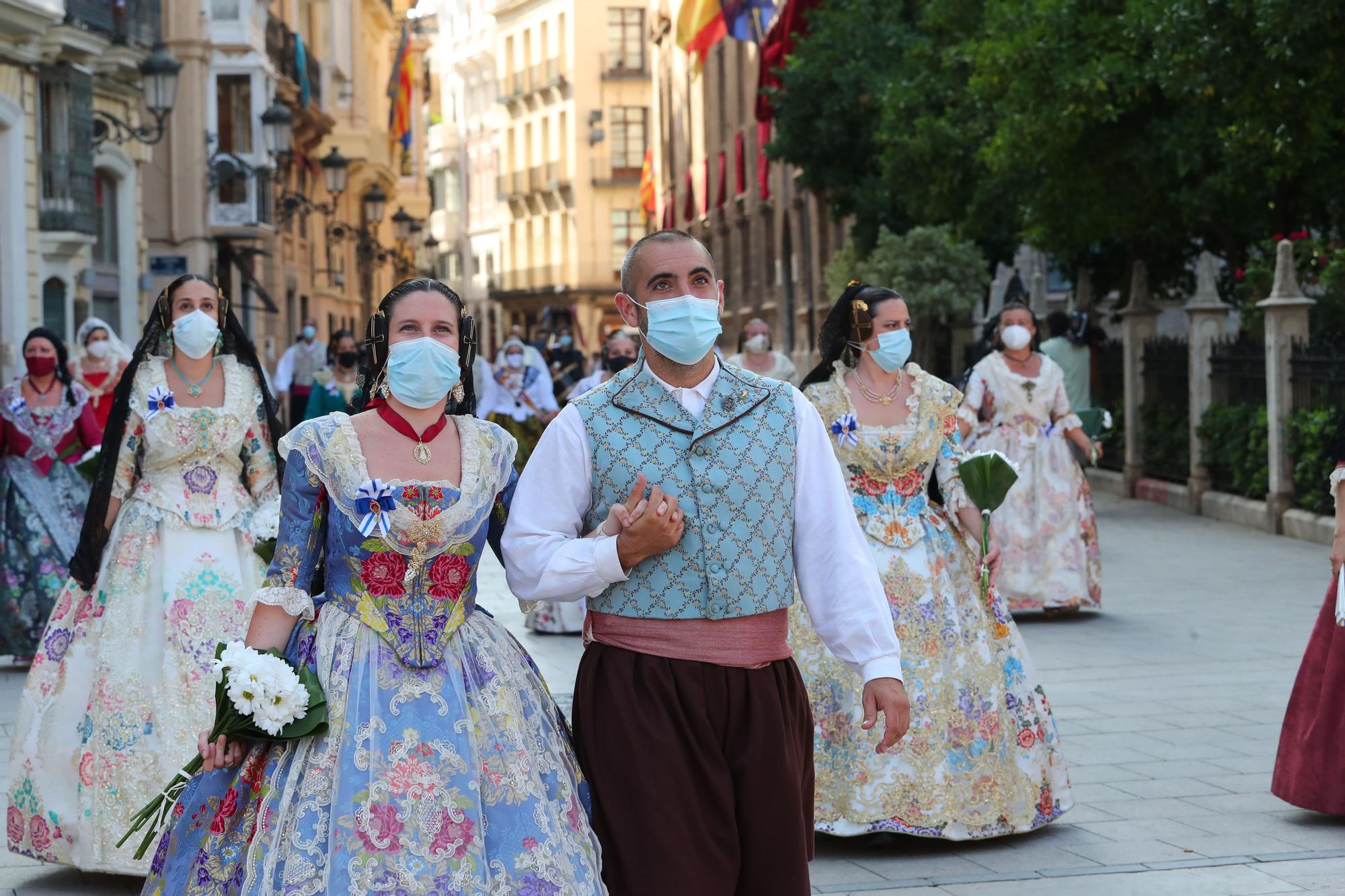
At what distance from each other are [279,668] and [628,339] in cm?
891

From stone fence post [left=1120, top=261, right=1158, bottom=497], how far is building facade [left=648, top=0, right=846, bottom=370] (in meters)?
15.4

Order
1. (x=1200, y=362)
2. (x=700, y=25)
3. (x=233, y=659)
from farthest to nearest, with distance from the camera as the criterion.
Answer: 1. (x=700, y=25)
2. (x=1200, y=362)
3. (x=233, y=659)

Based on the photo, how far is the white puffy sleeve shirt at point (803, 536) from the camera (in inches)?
160

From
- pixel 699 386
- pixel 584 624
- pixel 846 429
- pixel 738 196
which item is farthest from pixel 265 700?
pixel 738 196

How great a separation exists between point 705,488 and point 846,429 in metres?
2.67

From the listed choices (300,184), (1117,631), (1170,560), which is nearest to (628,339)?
(1117,631)

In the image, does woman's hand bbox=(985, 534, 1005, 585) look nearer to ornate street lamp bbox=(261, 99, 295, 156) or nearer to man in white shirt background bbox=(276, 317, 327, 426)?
man in white shirt background bbox=(276, 317, 327, 426)

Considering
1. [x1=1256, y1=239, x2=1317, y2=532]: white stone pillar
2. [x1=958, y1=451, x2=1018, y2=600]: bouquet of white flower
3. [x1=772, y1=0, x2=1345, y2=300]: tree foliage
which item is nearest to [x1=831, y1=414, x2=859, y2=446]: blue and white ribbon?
[x1=958, y1=451, x2=1018, y2=600]: bouquet of white flower

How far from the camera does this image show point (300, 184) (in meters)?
45.3

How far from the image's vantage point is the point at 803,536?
4219 millimetres

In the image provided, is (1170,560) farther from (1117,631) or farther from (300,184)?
(300,184)

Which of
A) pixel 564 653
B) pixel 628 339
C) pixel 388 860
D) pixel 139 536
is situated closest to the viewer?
pixel 388 860

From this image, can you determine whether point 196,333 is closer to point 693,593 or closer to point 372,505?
point 372,505

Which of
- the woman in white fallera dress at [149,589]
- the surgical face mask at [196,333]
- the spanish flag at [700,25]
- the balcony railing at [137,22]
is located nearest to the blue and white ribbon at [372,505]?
the woman in white fallera dress at [149,589]
